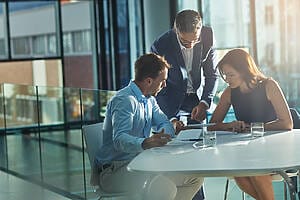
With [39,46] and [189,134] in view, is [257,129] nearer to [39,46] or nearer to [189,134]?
[189,134]

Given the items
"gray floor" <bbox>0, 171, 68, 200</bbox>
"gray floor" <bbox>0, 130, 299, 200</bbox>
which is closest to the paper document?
"gray floor" <bbox>0, 130, 299, 200</bbox>

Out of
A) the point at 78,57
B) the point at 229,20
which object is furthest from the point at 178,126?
the point at 78,57

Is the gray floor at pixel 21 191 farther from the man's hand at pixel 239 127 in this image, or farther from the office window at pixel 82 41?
the office window at pixel 82 41

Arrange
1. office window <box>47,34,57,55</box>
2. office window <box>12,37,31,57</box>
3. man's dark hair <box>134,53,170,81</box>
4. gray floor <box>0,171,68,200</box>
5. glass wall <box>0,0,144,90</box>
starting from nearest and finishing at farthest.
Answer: man's dark hair <box>134,53,170,81</box>
gray floor <box>0,171,68,200</box>
glass wall <box>0,0,144,90</box>
office window <box>12,37,31,57</box>
office window <box>47,34,57,55</box>

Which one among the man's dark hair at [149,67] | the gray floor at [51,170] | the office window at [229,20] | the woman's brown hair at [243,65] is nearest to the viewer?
the man's dark hair at [149,67]

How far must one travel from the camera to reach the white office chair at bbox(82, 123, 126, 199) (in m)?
3.89

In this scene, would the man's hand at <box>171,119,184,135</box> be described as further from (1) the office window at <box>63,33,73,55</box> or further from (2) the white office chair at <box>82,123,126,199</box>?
(1) the office window at <box>63,33,73,55</box>

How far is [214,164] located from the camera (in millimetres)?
3098

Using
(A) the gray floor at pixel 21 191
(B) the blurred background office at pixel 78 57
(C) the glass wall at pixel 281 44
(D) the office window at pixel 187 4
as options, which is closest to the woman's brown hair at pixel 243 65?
(B) the blurred background office at pixel 78 57

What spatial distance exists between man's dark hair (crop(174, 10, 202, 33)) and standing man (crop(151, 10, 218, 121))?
0.14 meters

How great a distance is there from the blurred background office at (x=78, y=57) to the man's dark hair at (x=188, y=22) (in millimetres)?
1410

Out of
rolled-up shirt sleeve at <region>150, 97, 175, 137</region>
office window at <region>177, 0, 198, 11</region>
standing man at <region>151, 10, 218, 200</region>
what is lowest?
rolled-up shirt sleeve at <region>150, 97, 175, 137</region>

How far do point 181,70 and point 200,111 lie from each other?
293 millimetres

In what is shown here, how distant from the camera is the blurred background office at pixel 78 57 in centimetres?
638
